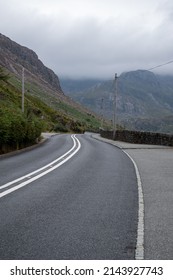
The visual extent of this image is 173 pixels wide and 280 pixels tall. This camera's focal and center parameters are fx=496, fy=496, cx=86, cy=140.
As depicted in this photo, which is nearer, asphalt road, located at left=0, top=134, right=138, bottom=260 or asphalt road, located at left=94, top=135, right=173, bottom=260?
asphalt road, located at left=0, top=134, right=138, bottom=260

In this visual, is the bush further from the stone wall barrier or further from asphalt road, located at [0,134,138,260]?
the stone wall barrier

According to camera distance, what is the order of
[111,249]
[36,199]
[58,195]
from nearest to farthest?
1. [111,249]
2. [36,199]
3. [58,195]

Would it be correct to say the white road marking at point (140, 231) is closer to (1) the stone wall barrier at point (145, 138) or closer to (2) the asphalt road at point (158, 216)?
(2) the asphalt road at point (158, 216)

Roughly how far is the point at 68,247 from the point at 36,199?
4214mm

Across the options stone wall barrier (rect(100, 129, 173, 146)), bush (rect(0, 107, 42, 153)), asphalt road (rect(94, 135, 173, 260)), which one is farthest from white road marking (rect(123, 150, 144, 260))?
stone wall barrier (rect(100, 129, 173, 146))

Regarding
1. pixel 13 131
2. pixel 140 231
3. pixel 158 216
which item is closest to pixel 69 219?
pixel 140 231

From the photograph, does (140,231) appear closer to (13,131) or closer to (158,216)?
(158,216)

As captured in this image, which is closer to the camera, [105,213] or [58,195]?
[105,213]

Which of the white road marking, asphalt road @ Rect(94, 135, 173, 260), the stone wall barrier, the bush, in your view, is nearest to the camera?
the white road marking

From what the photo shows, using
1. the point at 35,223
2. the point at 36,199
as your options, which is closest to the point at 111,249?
the point at 35,223

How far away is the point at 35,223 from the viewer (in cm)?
825

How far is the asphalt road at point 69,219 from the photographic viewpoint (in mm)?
6562

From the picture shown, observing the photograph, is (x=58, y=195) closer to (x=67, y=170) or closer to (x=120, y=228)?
(x=120, y=228)

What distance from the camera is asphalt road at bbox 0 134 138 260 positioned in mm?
6562
